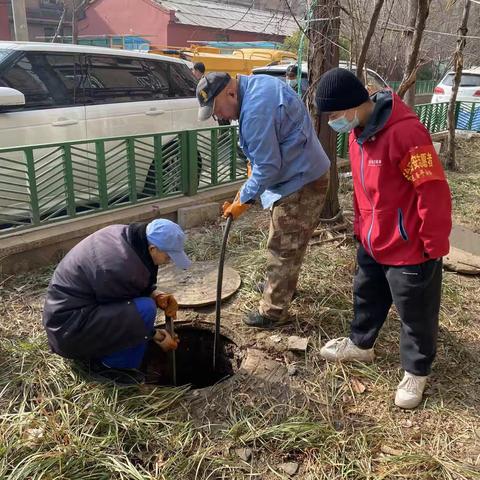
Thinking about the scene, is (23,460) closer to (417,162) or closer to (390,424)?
(390,424)

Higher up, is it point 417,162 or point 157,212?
point 417,162

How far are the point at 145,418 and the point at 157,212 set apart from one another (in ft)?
8.40

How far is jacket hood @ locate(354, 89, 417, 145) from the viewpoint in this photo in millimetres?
2244

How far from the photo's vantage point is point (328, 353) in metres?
2.99

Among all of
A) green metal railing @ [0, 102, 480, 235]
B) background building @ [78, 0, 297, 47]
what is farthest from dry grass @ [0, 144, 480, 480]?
background building @ [78, 0, 297, 47]

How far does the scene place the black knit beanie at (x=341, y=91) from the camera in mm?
2258

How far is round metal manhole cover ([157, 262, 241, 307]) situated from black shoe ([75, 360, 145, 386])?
85cm

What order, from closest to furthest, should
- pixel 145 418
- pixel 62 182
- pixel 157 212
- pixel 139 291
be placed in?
pixel 145 418 → pixel 139 291 → pixel 62 182 → pixel 157 212

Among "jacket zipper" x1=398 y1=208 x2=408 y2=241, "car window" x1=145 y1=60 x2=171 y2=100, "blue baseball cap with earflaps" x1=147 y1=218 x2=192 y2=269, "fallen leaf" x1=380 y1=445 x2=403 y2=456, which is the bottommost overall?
"fallen leaf" x1=380 y1=445 x2=403 y2=456

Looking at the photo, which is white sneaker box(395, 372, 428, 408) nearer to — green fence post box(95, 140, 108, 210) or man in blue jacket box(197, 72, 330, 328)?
man in blue jacket box(197, 72, 330, 328)

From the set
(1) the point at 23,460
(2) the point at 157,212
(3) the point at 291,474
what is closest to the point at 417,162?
(3) the point at 291,474

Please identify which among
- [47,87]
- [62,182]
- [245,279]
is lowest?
[245,279]

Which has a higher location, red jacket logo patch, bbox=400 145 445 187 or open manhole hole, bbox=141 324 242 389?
red jacket logo patch, bbox=400 145 445 187

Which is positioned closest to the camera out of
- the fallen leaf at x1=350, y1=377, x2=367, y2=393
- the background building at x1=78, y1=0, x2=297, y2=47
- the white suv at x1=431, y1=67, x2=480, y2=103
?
the fallen leaf at x1=350, y1=377, x2=367, y2=393
